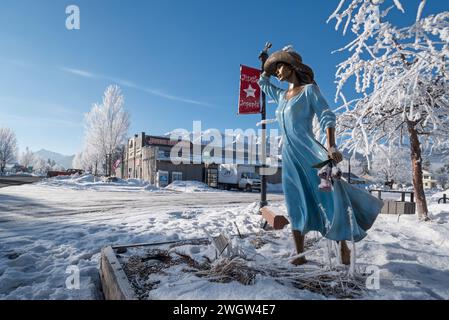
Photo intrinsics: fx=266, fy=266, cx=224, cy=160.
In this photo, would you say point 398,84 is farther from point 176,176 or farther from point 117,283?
point 176,176

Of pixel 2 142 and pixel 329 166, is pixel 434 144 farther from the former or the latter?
pixel 2 142

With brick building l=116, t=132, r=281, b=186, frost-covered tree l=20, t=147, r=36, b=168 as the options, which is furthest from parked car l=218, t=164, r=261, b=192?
frost-covered tree l=20, t=147, r=36, b=168

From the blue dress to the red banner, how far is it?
4642mm

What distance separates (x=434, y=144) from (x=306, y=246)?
444 cm

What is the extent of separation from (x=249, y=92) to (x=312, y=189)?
532 cm

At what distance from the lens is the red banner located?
7.20 metres

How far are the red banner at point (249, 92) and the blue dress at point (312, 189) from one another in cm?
464

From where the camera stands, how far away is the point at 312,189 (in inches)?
95.7

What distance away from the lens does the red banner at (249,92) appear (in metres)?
7.20

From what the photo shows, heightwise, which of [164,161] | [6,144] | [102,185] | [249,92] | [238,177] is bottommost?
[102,185]

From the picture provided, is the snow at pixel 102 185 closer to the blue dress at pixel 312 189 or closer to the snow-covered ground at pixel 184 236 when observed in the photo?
the snow-covered ground at pixel 184 236

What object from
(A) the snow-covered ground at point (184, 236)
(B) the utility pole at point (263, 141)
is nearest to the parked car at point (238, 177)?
(B) the utility pole at point (263, 141)

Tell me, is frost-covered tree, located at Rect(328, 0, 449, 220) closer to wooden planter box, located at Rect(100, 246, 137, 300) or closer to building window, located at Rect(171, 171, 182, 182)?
wooden planter box, located at Rect(100, 246, 137, 300)

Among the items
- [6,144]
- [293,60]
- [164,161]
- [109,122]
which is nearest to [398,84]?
[293,60]
